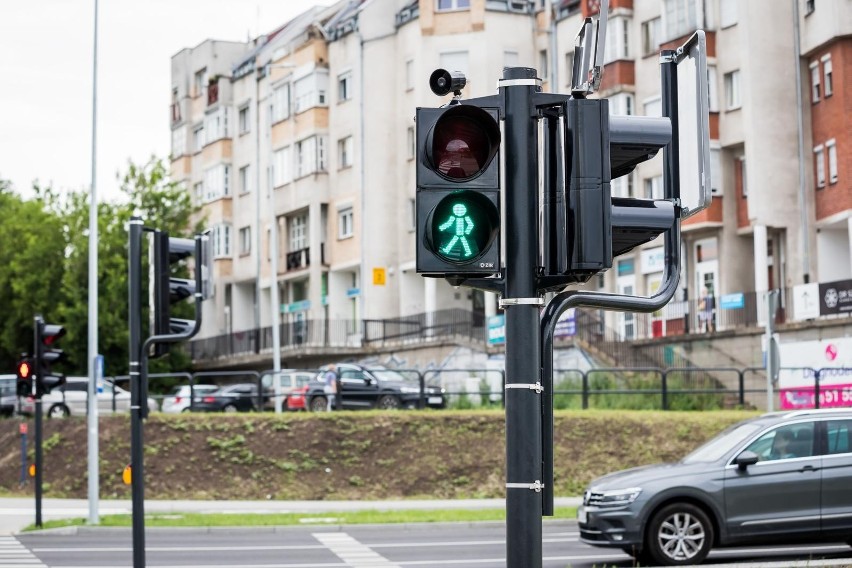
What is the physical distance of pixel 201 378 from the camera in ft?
120

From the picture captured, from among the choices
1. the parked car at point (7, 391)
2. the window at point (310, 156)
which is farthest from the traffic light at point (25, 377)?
the window at point (310, 156)

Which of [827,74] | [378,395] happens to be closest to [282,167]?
[827,74]

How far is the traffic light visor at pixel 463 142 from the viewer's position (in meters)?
5.84

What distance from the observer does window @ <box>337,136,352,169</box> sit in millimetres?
64812

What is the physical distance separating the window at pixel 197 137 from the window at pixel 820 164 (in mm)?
39417

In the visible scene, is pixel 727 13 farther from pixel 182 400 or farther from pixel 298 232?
pixel 298 232

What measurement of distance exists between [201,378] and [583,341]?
52.1 ft

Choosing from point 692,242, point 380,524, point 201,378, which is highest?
point 692,242

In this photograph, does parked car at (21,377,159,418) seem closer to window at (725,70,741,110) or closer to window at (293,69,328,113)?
window at (725,70,741,110)

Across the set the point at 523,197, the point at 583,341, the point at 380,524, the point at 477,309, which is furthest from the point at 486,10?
the point at 523,197

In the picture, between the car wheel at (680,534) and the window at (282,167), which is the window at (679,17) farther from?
the car wheel at (680,534)

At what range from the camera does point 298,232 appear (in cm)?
6881

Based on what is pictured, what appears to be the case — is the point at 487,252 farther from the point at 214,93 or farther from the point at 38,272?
the point at 214,93

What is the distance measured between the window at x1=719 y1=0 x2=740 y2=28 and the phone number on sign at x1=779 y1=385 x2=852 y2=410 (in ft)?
59.4
